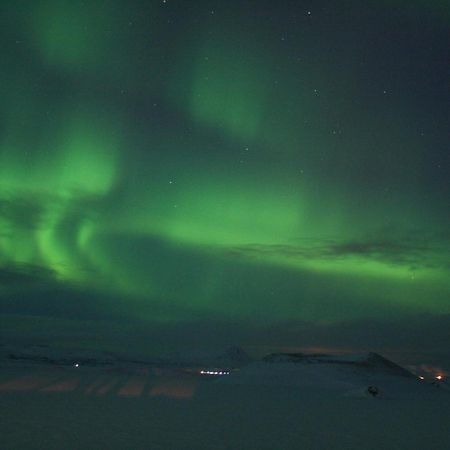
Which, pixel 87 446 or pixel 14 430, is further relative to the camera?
pixel 14 430

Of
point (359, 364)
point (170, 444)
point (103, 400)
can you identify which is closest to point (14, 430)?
point (170, 444)

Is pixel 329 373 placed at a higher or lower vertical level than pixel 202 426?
higher

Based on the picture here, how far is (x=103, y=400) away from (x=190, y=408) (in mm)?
6127

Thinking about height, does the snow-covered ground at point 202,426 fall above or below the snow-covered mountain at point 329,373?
below

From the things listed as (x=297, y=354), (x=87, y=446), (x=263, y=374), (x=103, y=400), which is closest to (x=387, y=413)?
(x=103, y=400)

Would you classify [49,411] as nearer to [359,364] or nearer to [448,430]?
[448,430]

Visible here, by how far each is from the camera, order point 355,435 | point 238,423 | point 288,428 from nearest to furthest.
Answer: point 355,435, point 288,428, point 238,423

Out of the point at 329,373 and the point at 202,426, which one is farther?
the point at 329,373

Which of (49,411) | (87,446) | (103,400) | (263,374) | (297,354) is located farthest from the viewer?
(297,354)

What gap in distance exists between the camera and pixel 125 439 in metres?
16.6

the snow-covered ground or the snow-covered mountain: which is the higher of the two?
the snow-covered mountain

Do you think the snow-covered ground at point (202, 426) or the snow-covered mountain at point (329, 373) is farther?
the snow-covered mountain at point (329, 373)

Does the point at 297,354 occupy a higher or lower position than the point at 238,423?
higher

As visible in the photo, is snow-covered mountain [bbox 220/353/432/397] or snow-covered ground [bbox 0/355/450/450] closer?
snow-covered ground [bbox 0/355/450/450]
